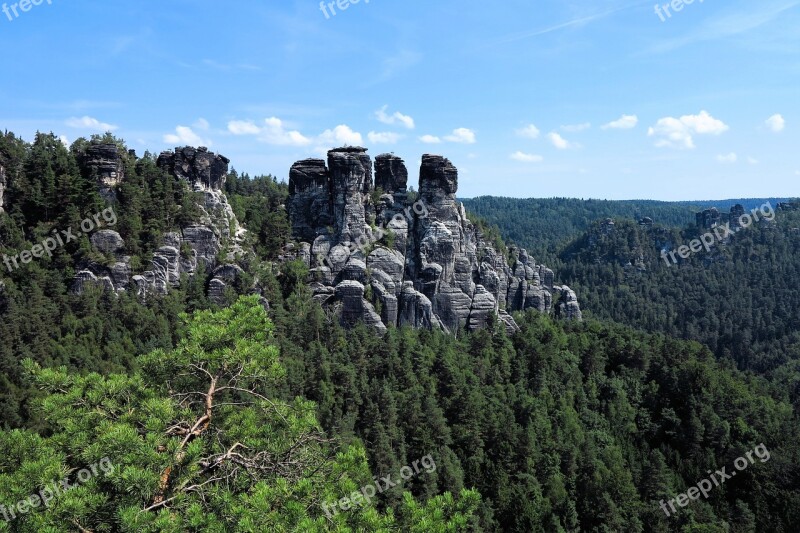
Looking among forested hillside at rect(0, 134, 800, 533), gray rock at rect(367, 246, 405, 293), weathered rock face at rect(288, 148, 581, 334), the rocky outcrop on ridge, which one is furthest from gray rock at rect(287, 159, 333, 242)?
gray rock at rect(367, 246, 405, 293)

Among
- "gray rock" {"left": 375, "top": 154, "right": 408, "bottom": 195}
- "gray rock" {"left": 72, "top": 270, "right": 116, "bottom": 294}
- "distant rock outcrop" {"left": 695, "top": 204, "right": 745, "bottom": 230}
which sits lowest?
"gray rock" {"left": 72, "top": 270, "right": 116, "bottom": 294}

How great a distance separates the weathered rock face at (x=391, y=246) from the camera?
2425 inches

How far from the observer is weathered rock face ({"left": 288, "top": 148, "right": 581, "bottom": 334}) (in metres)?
61.6

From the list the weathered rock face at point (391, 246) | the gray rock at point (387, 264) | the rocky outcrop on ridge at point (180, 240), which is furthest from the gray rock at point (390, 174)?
the rocky outcrop on ridge at point (180, 240)

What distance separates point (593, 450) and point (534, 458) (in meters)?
5.99

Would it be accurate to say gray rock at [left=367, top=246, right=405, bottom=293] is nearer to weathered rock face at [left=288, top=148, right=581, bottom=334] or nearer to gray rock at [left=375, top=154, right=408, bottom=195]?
Answer: weathered rock face at [left=288, top=148, right=581, bottom=334]

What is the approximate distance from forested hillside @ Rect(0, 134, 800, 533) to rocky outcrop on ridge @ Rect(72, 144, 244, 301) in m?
1.41

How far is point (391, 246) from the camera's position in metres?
65.2

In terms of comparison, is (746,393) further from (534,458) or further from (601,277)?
(601,277)

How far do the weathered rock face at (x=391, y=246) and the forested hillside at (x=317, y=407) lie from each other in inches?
121

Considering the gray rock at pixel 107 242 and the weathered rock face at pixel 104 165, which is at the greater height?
the weathered rock face at pixel 104 165

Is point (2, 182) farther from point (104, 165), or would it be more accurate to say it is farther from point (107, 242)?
point (107, 242)

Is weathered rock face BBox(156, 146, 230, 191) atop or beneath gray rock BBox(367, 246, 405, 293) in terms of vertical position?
atop

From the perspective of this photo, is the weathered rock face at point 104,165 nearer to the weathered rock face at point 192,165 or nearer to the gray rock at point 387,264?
the weathered rock face at point 192,165
